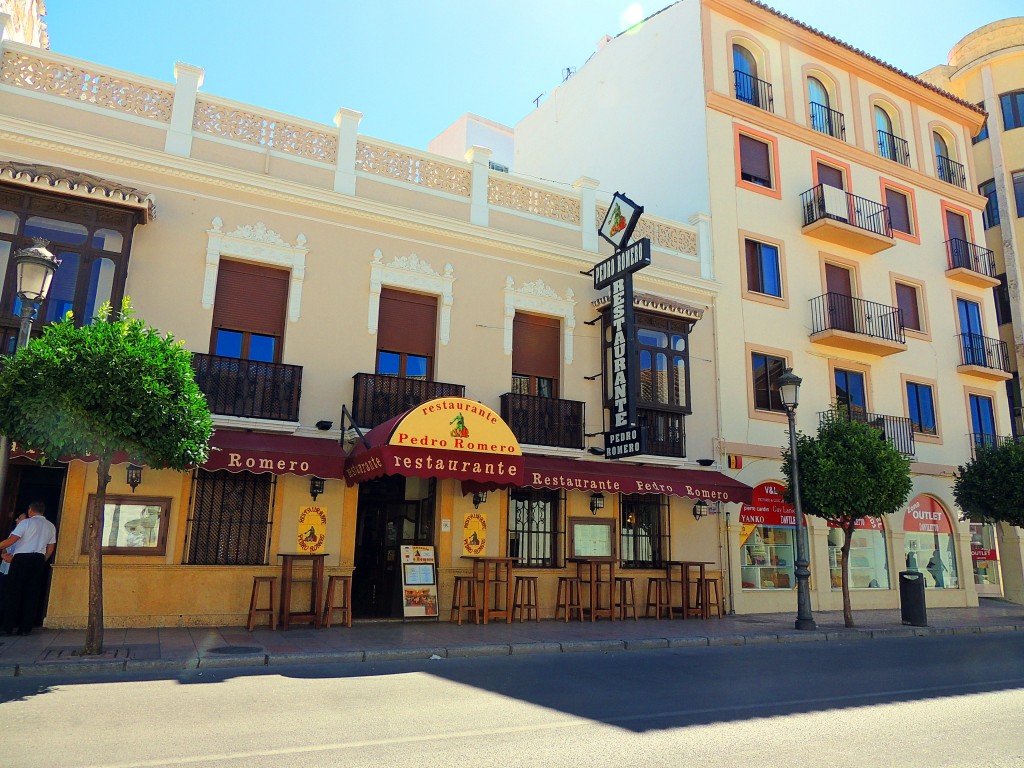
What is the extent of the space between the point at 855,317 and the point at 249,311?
15176mm

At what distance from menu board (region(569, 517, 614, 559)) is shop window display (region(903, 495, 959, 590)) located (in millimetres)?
9122

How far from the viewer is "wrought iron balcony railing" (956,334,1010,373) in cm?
2191

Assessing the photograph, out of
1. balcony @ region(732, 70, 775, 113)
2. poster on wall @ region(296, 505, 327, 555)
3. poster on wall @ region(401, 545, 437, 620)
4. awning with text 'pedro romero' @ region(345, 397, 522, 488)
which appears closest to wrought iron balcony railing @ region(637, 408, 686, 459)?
awning with text 'pedro romero' @ region(345, 397, 522, 488)

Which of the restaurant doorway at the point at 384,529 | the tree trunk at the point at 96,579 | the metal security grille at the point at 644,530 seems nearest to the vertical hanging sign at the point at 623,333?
the metal security grille at the point at 644,530

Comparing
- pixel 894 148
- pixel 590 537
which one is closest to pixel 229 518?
pixel 590 537

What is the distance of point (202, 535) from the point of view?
482 inches

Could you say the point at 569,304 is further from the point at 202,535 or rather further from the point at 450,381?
the point at 202,535

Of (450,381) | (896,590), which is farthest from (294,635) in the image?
(896,590)

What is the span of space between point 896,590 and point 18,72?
2163cm

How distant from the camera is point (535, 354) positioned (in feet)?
51.5

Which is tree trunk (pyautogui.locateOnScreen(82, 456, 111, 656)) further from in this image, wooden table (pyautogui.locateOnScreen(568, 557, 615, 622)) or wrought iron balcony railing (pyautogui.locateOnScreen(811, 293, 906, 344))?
wrought iron balcony railing (pyautogui.locateOnScreen(811, 293, 906, 344))

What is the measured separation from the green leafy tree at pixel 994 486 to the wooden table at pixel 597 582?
32.6 feet

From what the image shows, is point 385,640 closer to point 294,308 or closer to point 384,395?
point 384,395

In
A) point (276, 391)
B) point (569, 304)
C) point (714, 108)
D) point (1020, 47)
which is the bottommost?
point (276, 391)
